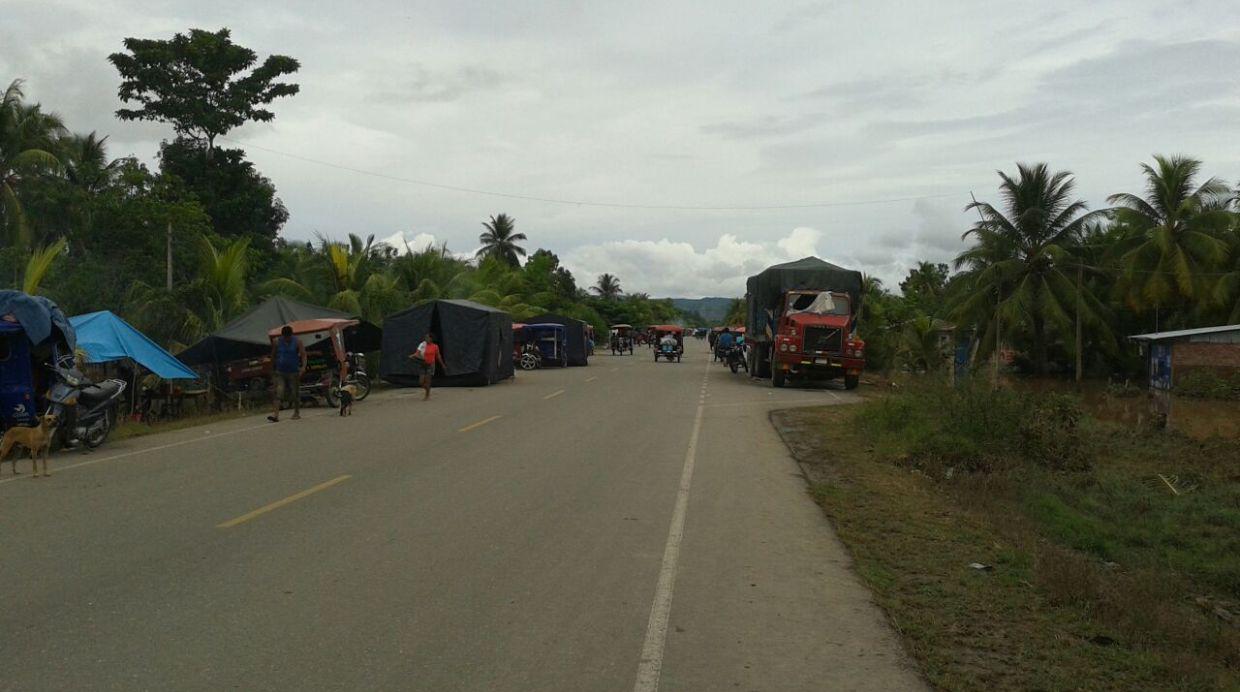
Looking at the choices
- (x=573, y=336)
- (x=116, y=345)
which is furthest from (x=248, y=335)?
(x=573, y=336)

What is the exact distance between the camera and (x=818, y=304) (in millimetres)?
30516

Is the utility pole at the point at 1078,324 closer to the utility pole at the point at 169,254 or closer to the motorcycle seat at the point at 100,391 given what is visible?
the utility pole at the point at 169,254

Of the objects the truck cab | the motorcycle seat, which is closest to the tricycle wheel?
the motorcycle seat

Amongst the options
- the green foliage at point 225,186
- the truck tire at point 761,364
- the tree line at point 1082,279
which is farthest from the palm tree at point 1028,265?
the green foliage at point 225,186

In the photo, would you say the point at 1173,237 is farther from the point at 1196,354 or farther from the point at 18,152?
the point at 18,152

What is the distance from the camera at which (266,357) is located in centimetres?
2266

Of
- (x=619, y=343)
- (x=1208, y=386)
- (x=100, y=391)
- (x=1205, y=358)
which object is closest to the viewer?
(x=100, y=391)

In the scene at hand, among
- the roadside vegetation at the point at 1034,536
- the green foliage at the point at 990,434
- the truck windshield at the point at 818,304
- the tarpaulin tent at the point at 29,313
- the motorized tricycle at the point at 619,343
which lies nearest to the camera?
the roadside vegetation at the point at 1034,536

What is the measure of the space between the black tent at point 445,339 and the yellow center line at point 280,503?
715 inches

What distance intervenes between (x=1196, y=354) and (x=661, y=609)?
68.4 ft

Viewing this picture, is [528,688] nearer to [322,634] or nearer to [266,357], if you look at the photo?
[322,634]

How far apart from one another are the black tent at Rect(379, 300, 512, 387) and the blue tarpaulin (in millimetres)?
10192

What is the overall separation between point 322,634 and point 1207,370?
72.6 ft

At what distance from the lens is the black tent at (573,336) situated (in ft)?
164
